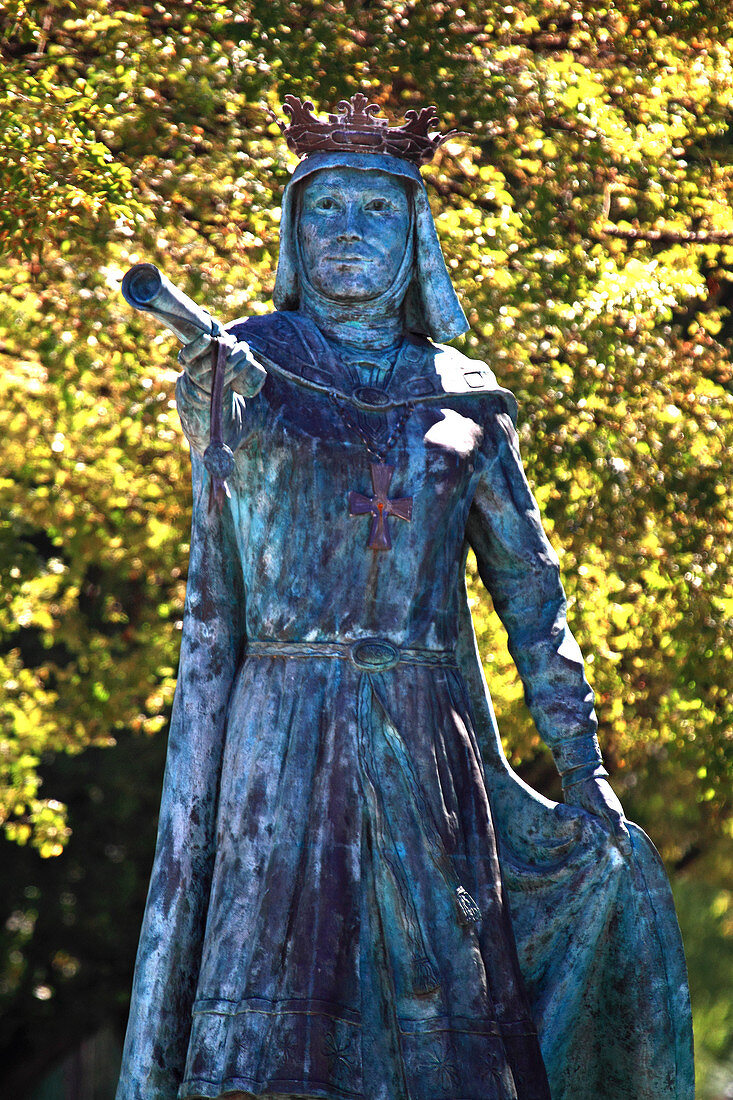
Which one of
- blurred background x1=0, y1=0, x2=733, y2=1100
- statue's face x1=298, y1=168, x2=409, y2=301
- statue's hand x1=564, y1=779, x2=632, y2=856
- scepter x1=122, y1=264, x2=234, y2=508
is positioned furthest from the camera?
blurred background x1=0, y1=0, x2=733, y2=1100

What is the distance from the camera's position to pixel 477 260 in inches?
431

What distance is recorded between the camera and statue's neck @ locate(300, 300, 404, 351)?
212 inches

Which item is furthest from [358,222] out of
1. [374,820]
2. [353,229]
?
[374,820]

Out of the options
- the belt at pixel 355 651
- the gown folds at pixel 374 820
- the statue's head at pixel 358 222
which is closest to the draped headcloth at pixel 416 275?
the statue's head at pixel 358 222

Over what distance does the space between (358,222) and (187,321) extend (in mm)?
860

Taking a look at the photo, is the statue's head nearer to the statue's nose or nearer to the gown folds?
the statue's nose

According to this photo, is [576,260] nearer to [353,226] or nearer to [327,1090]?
[353,226]

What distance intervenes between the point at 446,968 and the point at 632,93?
25.2ft

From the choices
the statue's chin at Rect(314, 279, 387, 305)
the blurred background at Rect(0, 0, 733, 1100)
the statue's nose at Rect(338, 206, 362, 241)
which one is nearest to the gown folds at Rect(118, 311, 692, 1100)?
the statue's chin at Rect(314, 279, 387, 305)

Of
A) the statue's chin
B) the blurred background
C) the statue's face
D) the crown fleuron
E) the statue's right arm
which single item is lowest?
the blurred background

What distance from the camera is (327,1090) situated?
4602mm

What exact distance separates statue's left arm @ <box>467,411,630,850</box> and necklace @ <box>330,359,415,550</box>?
32cm

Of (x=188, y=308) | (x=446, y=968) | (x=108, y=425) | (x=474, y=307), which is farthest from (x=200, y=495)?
(x=108, y=425)

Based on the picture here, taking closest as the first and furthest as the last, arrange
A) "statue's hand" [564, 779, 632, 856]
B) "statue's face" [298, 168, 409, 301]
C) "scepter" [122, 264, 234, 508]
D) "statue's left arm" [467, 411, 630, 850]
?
"scepter" [122, 264, 234, 508] < "statue's hand" [564, 779, 632, 856] < "statue's left arm" [467, 411, 630, 850] < "statue's face" [298, 168, 409, 301]
